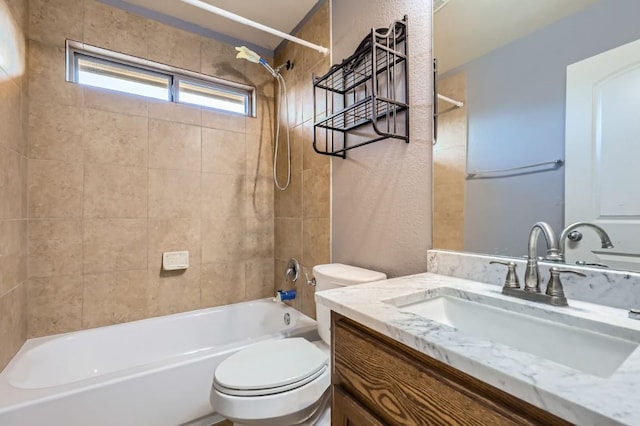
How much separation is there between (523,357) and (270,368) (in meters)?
0.99

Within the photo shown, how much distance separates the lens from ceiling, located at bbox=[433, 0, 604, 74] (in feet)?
2.78

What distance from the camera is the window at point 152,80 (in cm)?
175

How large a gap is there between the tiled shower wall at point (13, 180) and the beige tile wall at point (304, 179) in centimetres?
147

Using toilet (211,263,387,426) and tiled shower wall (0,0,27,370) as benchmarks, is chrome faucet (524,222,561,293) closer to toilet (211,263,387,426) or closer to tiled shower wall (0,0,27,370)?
toilet (211,263,387,426)

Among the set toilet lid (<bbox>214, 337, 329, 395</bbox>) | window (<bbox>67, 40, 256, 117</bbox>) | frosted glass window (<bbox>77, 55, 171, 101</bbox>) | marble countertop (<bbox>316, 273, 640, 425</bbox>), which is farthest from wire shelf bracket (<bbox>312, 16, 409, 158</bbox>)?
frosted glass window (<bbox>77, 55, 171, 101</bbox>)

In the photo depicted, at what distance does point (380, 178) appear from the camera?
1378 mm

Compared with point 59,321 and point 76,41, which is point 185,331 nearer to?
point 59,321

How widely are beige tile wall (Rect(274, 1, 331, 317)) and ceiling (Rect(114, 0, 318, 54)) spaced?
0.35 feet

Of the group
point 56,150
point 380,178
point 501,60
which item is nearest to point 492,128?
point 501,60

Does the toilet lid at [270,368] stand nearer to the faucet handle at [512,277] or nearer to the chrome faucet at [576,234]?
the faucet handle at [512,277]

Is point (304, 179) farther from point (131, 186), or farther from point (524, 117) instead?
point (524, 117)

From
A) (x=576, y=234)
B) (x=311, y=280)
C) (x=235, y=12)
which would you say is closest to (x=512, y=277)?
(x=576, y=234)

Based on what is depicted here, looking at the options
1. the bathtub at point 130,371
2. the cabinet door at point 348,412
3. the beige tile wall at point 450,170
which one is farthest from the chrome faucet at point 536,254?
the bathtub at point 130,371

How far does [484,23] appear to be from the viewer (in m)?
1.02
